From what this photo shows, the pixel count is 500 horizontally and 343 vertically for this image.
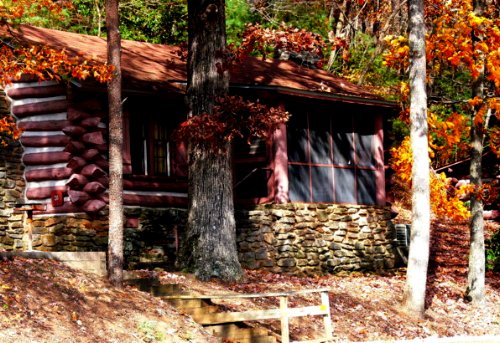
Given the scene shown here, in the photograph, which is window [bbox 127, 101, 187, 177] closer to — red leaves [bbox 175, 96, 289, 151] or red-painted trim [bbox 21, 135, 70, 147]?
red-painted trim [bbox 21, 135, 70, 147]

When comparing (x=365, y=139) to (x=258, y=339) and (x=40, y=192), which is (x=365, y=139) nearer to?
(x=40, y=192)

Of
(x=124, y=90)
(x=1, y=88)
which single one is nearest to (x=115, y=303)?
(x=124, y=90)

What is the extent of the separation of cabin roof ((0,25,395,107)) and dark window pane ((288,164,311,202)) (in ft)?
6.26

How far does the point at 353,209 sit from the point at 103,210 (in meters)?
7.16

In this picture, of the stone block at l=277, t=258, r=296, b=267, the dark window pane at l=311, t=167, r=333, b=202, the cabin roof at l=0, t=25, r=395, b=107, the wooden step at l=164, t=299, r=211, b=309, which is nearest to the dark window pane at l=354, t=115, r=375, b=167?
the cabin roof at l=0, t=25, r=395, b=107

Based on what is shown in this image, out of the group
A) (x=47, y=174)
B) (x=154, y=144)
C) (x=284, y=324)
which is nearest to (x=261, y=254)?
(x=154, y=144)

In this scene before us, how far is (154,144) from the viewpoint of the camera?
2214 centimetres

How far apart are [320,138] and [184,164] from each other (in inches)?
156

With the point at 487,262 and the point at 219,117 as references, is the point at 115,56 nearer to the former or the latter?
the point at 219,117

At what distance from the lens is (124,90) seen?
20109 millimetres

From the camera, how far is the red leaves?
1766 centimetres

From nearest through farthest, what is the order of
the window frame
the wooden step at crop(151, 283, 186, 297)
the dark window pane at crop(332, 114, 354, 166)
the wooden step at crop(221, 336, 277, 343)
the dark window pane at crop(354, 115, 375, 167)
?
the wooden step at crop(221, 336, 277, 343) → the wooden step at crop(151, 283, 186, 297) → the window frame → the dark window pane at crop(332, 114, 354, 166) → the dark window pane at crop(354, 115, 375, 167)

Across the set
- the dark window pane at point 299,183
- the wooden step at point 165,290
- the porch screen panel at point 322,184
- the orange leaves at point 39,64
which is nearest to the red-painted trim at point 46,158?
the orange leaves at point 39,64

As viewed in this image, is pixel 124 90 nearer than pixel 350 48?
Yes
